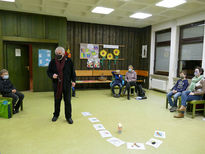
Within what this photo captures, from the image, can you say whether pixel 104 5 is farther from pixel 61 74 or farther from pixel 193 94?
pixel 193 94

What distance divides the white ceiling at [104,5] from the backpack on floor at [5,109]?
321cm

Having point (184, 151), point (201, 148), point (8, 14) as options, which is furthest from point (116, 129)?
point (8, 14)

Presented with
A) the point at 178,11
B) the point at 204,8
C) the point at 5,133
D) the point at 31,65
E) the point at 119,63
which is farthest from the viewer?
the point at 119,63

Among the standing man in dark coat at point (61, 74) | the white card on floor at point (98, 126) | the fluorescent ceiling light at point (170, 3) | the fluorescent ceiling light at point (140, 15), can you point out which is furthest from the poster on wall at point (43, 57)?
the fluorescent ceiling light at point (170, 3)

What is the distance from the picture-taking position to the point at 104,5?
5.43 m

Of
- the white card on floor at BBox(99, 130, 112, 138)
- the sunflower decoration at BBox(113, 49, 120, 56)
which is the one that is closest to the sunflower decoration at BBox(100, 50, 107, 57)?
the sunflower decoration at BBox(113, 49, 120, 56)

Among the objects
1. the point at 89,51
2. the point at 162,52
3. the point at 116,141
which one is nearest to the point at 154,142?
the point at 116,141

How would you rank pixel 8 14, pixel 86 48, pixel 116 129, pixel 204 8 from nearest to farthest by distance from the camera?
1. pixel 116 129
2. pixel 204 8
3. pixel 8 14
4. pixel 86 48

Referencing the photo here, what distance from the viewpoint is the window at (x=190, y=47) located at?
19.2 ft

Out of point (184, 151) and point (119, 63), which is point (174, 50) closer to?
point (119, 63)

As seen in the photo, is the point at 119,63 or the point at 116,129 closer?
the point at 116,129

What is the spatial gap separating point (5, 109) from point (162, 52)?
6.40 m

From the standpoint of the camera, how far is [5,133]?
3.00 m

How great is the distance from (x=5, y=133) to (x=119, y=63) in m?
6.24
